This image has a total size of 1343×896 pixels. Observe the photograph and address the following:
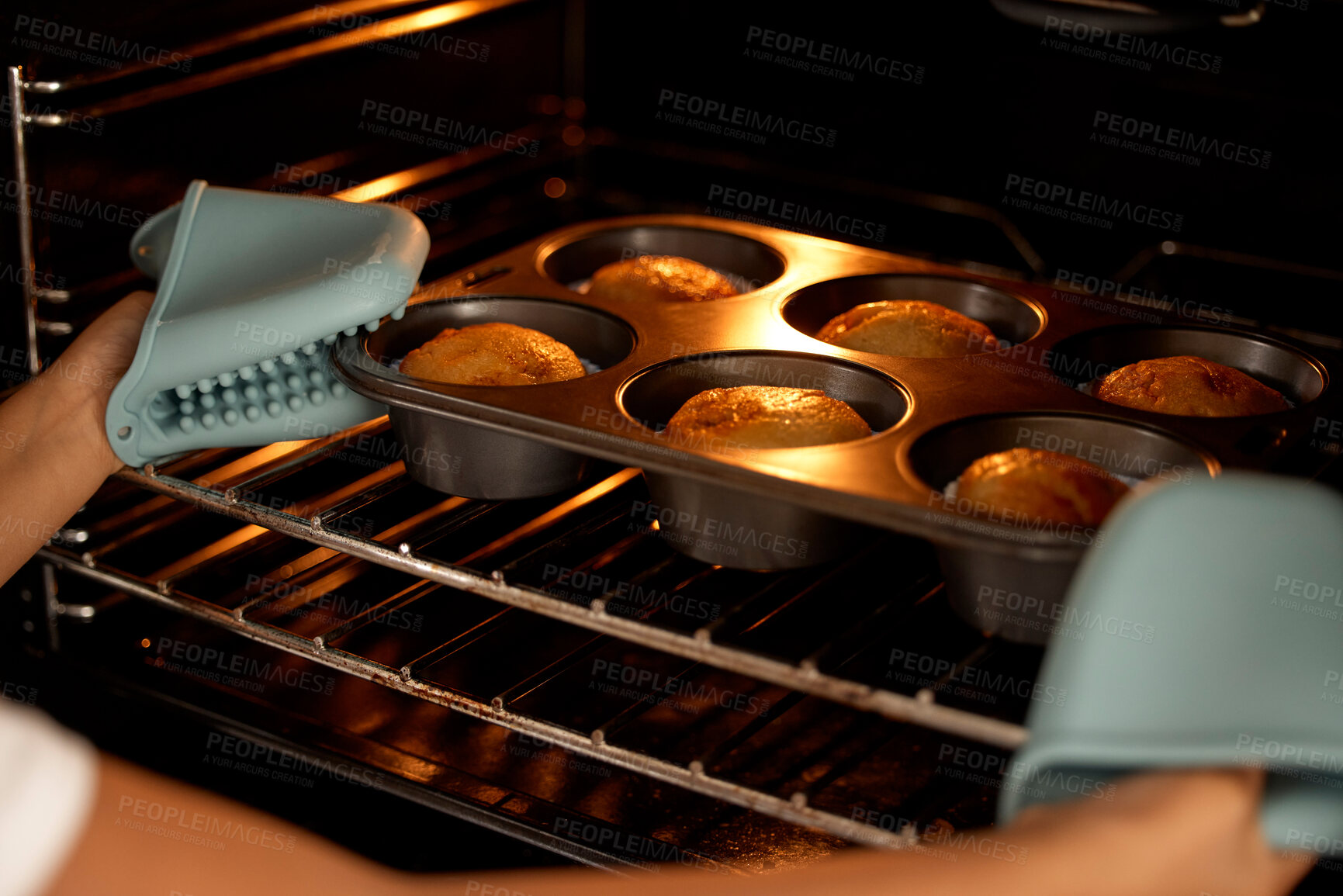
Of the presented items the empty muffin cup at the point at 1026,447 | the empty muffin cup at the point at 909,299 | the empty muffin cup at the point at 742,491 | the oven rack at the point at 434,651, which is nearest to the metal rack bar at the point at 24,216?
the oven rack at the point at 434,651

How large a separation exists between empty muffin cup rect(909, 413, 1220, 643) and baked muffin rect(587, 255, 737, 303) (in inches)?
20.3

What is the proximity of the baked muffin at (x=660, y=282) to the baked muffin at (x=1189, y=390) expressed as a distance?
1.90ft

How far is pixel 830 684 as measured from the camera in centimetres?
124

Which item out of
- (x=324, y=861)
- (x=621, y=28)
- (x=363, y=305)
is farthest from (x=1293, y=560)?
(x=621, y=28)

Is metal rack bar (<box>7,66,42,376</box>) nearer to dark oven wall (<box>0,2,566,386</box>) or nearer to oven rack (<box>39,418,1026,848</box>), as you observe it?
dark oven wall (<box>0,2,566,386</box>)

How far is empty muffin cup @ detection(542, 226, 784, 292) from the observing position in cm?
201

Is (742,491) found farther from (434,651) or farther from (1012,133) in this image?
(1012,133)

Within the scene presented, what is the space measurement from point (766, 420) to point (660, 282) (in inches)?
18.8

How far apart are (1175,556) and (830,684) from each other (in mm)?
357

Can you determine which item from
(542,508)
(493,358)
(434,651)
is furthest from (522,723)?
(493,358)

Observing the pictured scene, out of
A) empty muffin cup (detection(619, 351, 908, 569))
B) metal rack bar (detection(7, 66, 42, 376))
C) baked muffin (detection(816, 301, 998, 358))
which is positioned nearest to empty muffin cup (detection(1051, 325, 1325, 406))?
baked muffin (detection(816, 301, 998, 358))

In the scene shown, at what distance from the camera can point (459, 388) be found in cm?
149

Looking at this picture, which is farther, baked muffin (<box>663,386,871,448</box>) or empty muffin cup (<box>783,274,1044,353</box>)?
empty muffin cup (<box>783,274,1044,353</box>)

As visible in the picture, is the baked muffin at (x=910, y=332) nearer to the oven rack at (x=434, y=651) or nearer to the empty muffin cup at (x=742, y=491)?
the empty muffin cup at (x=742, y=491)
